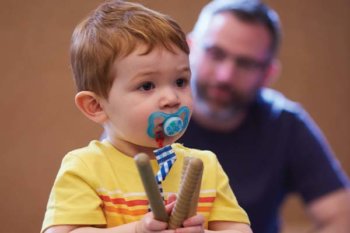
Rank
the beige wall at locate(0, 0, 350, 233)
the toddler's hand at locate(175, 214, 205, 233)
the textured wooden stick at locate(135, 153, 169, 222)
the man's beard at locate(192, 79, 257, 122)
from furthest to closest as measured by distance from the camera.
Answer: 1. the beige wall at locate(0, 0, 350, 233)
2. the man's beard at locate(192, 79, 257, 122)
3. the toddler's hand at locate(175, 214, 205, 233)
4. the textured wooden stick at locate(135, 153, 169, 222)

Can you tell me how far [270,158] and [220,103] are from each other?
0.29 metres

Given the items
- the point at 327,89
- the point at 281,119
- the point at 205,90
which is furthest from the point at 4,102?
the point at 327,89

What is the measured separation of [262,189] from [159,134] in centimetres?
126

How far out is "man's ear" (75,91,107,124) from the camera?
39.2 inches

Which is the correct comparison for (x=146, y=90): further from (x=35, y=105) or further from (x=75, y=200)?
(x=35, y=105)

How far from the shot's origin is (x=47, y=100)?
2.95 metres

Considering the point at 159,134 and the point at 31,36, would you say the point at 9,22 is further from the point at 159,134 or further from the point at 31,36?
the point at 159,134

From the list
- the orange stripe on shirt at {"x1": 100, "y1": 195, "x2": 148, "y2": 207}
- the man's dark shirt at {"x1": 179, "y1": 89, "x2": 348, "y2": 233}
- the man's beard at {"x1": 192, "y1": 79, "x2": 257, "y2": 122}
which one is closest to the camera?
the orange stripe on shirt at {"x1": 100, "y1": 195, "x2": 148, "y2": 207}

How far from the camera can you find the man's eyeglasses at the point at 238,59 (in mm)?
2293

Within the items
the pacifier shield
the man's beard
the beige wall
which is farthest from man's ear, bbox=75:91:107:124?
the beige wall

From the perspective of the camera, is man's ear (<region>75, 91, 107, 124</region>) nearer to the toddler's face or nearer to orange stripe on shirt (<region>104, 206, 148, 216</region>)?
the toddler's face

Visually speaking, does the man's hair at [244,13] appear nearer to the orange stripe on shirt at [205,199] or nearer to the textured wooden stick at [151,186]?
the orange stripe on shirt at [205,199]

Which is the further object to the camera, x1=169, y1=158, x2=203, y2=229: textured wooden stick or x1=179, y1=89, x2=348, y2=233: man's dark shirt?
x1=179, y1=89, x2=348, y2=233: man's dark shirt

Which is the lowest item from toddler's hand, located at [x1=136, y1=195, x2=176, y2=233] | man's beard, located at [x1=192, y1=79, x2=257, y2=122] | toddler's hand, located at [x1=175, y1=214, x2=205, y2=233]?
man's beard, located at [x1=192, y1=79, x2=257, y2=122]
